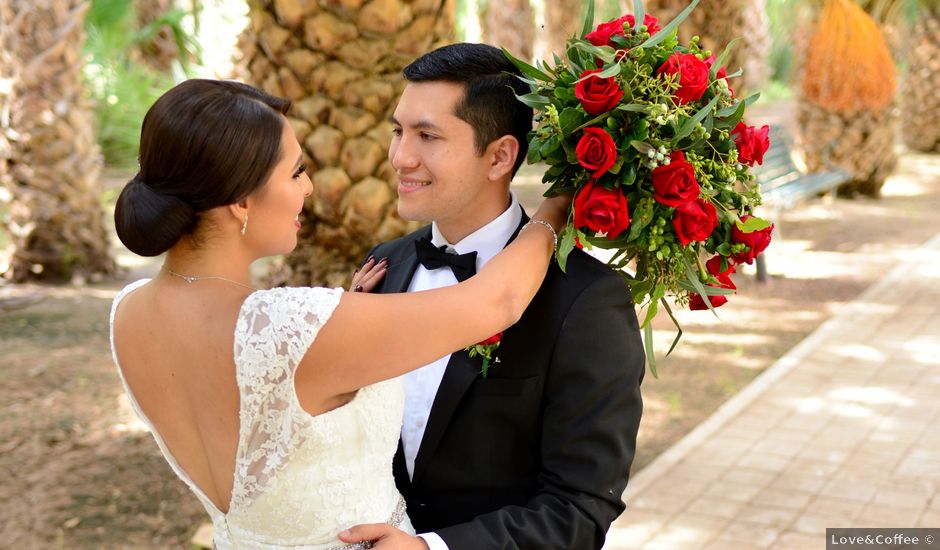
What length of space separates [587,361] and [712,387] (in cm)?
501

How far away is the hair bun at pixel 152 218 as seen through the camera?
7.13 feet

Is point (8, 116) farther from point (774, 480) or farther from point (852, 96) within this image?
point (852, 96)

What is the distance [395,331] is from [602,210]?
575 millimetres

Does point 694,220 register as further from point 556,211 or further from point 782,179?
point 782,179

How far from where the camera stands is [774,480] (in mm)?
5664

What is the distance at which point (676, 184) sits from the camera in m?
2.36

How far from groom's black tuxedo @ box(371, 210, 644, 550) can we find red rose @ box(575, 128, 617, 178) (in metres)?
0.38

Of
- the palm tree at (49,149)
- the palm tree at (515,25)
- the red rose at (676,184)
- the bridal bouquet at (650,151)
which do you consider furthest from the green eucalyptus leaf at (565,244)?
the palm tree at (515,25)

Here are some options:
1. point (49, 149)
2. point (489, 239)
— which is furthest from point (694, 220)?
point (49, 149)

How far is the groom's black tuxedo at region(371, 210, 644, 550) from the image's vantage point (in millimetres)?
2523

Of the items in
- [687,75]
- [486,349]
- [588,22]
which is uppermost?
[588,22]

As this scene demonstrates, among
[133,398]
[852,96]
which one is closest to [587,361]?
[133,398]

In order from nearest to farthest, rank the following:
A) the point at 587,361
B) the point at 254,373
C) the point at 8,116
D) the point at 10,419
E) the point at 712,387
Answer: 1. the point at 254,373
2. the point at 587,361
3. the point at 10,419
4. the point at 712,387
5. the point at 8,116

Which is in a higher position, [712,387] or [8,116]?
[8,116]
